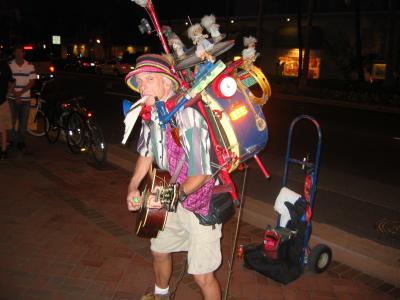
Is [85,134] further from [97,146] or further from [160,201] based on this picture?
[160,201]

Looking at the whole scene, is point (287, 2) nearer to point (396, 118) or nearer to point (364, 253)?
point (396, 118)

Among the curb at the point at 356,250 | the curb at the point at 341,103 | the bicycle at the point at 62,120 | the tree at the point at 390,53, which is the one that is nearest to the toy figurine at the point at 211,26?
the curb at the point at 356,250

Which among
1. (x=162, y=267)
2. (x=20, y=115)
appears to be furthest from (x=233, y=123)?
(x=20, y=115)

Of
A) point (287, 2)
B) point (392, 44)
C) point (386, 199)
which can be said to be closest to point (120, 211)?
point (386, 199)

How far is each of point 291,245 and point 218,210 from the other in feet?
4.49

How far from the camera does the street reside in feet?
16.6

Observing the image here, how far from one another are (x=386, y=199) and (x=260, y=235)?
224 centimetres

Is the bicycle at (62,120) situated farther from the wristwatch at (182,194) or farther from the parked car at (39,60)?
the parked car at (39,60)

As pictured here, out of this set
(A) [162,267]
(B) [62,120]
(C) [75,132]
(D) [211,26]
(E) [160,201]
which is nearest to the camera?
(E) [160,201]

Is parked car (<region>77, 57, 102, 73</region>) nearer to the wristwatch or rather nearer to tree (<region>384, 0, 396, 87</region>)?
tree (<region>384, 0, 396, 87</region>)

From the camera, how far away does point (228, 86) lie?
7.79 feet

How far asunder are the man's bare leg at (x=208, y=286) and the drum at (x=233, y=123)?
75cm

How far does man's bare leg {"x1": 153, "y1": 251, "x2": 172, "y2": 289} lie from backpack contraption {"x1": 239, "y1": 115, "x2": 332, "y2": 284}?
100 centimetres

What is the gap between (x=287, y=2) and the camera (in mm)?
31969
